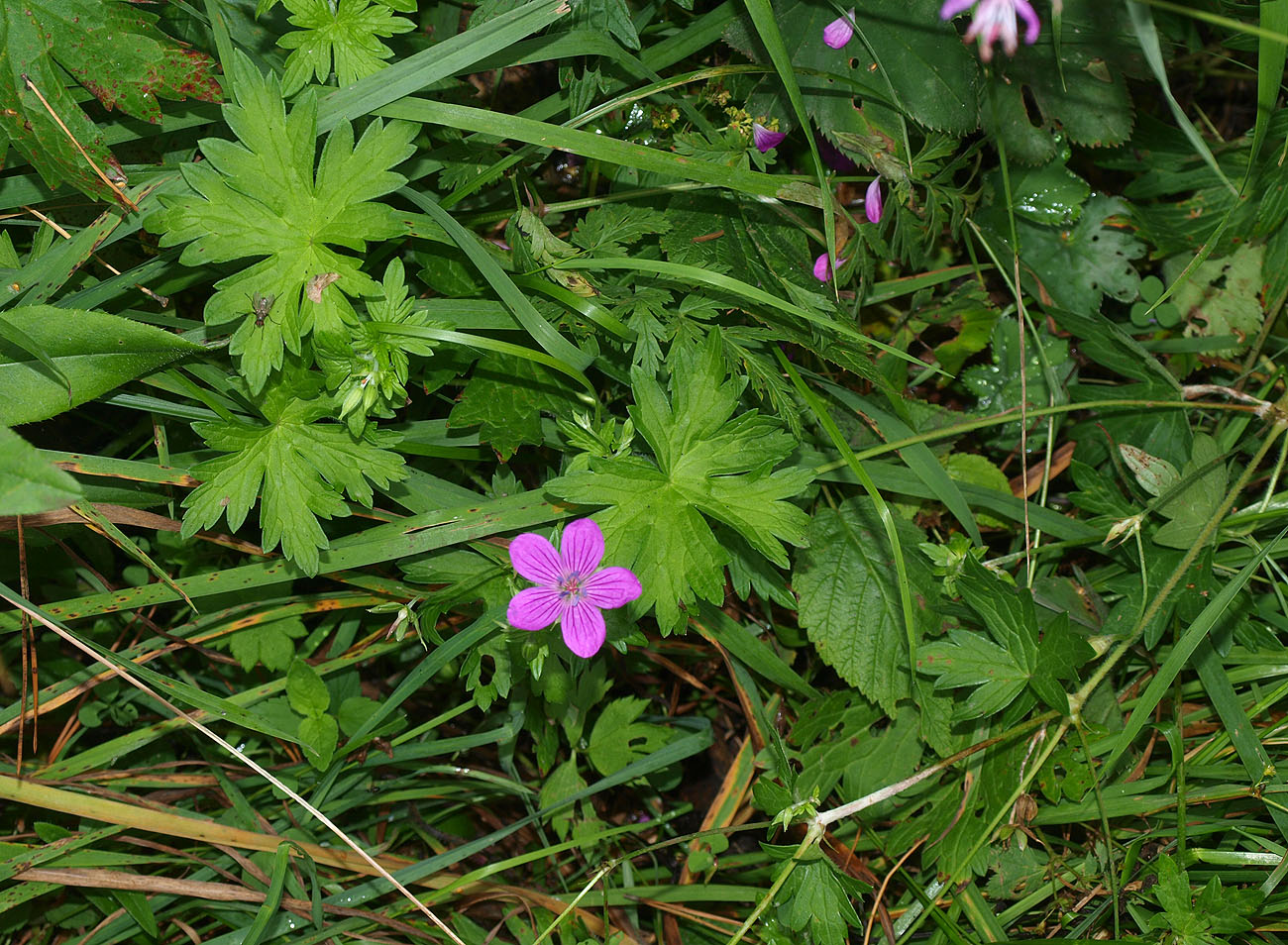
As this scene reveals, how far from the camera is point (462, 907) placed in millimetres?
2740

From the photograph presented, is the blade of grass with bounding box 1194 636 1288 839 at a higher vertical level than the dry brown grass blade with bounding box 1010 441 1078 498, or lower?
lower

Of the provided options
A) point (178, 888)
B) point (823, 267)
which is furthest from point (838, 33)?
point (178, 888)

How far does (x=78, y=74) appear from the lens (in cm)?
212

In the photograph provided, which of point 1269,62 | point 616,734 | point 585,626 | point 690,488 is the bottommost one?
point 616,734

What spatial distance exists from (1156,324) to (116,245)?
10.3ft

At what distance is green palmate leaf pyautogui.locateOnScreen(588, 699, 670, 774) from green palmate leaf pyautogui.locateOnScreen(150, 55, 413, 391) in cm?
140

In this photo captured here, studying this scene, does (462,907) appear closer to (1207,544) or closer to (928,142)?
(1207,544)

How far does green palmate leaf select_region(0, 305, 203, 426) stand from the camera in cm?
214

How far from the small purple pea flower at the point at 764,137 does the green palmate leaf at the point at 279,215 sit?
3.05ft

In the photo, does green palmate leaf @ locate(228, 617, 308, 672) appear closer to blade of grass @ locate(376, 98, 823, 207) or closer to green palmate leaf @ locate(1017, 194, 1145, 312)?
blade of grass @ locate(376, 98, 823, 207)

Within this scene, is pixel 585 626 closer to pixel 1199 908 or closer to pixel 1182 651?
pixel 1182 651

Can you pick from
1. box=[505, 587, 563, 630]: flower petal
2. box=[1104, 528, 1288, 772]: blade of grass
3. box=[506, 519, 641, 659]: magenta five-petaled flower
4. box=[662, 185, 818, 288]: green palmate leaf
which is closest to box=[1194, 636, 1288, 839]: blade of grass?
box=[1104, 528, 1288, 772]: blade of grass

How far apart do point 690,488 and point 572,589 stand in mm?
360

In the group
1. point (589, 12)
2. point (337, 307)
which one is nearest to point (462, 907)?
point (337, 307)
